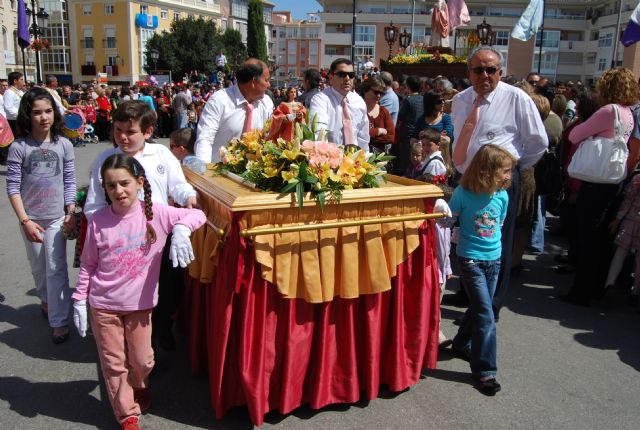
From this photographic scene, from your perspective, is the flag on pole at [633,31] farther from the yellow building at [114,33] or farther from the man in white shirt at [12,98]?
the yellow building at [114,33]

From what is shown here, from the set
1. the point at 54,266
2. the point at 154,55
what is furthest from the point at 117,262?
the point at 154,55

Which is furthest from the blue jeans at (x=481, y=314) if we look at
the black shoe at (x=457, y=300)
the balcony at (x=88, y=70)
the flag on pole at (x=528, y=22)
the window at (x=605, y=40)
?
the balcony at (x=88, y=70)

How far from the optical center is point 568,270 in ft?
19.7

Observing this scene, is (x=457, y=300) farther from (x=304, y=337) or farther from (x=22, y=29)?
(x=22, y=29)

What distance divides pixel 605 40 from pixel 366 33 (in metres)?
28.8

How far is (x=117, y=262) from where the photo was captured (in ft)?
9.32

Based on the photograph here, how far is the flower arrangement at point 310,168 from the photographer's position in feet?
9.55

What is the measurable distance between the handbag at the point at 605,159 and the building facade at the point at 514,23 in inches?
2391

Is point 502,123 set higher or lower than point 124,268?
higher

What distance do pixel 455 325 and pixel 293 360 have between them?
78.0 inches

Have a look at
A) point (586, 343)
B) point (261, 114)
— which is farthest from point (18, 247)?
point (586, 343)

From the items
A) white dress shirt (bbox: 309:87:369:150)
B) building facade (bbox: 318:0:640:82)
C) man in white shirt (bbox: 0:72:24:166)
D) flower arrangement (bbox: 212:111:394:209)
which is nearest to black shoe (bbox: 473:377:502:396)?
flower arrangement (bbox: 212:111:394:209)

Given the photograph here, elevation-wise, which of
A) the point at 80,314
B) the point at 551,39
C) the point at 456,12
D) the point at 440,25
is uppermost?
the point at 551,39

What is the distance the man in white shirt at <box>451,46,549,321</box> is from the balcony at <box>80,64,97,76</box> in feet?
234
